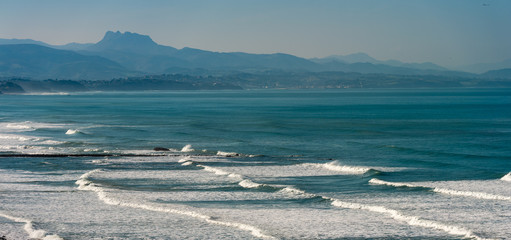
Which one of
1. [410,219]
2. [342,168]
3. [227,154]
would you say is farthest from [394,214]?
[227,154]

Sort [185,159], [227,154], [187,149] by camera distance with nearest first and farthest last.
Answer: [185,159], [227,154], [187,149]

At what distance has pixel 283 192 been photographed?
3047cm

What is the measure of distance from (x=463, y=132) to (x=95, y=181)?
5163cm

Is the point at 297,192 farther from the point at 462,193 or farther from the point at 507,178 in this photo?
the point at 507,178

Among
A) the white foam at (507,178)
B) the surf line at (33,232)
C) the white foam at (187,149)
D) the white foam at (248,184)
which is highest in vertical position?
the surf line at (33,232)

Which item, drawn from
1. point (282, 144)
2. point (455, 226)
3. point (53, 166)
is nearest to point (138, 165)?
point (53, 166)

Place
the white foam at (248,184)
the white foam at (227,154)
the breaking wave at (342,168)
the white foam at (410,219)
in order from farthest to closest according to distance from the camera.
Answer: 1. the white foam at (227,154)
2. the breaking wave at (342,168)
3. the white foam at (248,184)
4. the white foam at (410,219)

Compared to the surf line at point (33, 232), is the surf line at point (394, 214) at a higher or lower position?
lower

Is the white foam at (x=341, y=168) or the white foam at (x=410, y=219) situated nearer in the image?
the white foam at (x=410, y=219)

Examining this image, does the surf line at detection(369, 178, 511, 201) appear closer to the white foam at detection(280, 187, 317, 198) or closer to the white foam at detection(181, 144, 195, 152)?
the white foam at detection(280, 187, 317, 198)

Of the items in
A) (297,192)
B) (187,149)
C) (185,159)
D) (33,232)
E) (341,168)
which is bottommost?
(187,149)

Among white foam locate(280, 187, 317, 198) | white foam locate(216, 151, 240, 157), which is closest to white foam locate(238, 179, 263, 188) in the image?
white foam locate(280, 187, 317, 198)

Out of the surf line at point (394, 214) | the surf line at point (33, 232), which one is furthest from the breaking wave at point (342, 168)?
the surf line at point (33, 232)

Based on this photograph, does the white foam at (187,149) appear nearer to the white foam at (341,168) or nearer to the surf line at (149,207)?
the white foam at (341,168)
